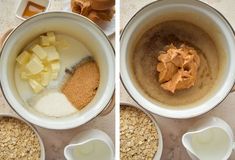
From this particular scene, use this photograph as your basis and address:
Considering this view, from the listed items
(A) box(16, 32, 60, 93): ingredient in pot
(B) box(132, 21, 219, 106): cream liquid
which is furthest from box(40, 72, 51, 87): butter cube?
(B) box(132, 21, 219, 106): cream liquid

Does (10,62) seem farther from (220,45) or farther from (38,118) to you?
(220,45)

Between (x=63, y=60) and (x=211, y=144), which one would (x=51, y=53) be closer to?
(x=63, y=60)

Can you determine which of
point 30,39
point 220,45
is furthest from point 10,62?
point 220,45

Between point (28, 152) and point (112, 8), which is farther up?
point (112, 8)

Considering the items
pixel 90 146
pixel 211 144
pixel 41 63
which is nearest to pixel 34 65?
pixel 41 63

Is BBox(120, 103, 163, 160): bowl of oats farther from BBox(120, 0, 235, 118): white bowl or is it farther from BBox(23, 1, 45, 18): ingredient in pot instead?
BBox(23, 1, 45, 18): ingredient in pot
